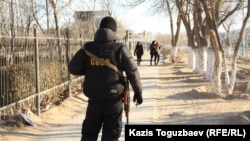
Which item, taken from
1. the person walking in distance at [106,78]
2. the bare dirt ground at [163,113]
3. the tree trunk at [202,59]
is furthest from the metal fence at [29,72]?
the tree trunk at [202,59]

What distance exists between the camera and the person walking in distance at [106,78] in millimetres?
4875

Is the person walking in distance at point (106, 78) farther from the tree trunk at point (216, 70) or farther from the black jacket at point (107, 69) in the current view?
the tree trunk at point (216, 70)

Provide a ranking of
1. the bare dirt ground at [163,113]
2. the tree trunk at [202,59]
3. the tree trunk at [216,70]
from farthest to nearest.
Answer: the tree trunk at [202,59]
the tree trunk at [216,70]
the bare dirt ground at [163,113]

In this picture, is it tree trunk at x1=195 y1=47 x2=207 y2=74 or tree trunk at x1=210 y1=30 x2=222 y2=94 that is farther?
tree trunk at x1=195 y1=47 x2=207 y2=74

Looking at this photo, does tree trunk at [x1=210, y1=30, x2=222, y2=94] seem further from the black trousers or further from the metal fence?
the black trousers

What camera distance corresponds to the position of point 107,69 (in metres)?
4.88

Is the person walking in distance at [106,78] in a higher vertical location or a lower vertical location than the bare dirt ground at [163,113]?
higher

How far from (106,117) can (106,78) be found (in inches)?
18.1

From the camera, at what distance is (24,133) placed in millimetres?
7645

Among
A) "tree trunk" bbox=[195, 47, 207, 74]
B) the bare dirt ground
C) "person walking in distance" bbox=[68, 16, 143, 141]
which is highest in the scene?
"person walking in distance" bbox=[68, 16, 143, 141]

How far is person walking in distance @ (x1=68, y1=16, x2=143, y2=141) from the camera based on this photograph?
192 inches

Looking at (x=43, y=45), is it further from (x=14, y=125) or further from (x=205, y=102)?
(x=205, y=102)

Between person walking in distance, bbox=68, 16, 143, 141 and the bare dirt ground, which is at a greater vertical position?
person walking in distance, bbox=68, 16, 143, 141

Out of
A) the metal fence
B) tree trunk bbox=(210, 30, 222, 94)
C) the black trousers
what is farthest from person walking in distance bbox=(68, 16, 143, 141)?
tree trunk bbox=(210, 30, 222, 94)
